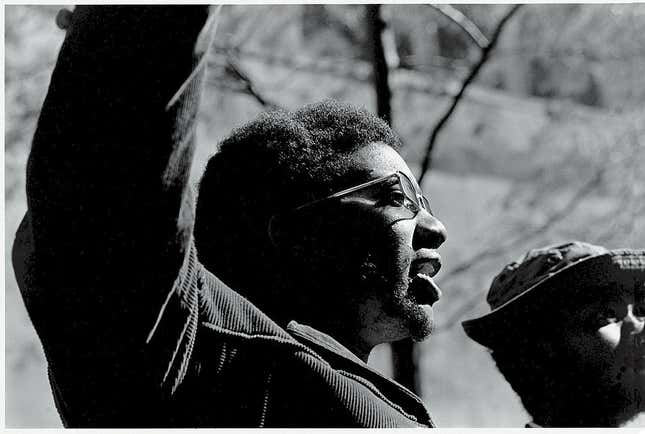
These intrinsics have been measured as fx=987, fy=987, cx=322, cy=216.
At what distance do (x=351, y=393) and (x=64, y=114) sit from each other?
0.75m

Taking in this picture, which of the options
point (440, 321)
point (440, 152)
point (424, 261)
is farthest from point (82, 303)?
point (440, 152)

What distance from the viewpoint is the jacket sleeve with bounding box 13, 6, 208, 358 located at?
55.7 inches

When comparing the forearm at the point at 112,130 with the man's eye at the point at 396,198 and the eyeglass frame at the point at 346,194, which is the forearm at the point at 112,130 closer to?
the eyeglass frame at the point at 346,194

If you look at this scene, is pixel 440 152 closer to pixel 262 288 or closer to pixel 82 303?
pixel 262 288

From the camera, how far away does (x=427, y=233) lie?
2193 millimetres

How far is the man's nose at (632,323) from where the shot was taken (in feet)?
9.81

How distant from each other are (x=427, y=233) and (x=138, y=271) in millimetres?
847

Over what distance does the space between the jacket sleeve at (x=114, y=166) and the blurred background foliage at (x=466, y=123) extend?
4216 mm

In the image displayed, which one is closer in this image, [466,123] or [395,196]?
[395,196]

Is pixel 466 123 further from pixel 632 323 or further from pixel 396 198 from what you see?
pixel 396 198

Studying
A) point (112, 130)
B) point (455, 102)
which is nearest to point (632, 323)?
point (455, 102)

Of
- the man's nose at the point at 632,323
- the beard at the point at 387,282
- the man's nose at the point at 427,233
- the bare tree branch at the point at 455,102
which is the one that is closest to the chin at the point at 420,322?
the beard at the point at 387,282

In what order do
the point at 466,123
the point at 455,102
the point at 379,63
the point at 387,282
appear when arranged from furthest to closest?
the point at 466,123 → the point at 379,63 → the point at 455,102 → the point at 387,282

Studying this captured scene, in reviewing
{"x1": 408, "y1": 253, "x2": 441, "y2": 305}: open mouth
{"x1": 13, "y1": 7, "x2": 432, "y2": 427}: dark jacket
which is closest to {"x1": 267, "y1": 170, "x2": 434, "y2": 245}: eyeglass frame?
{"x1": 408, "y1": 253, "x2": 441, "y2": 305}: open mouth
